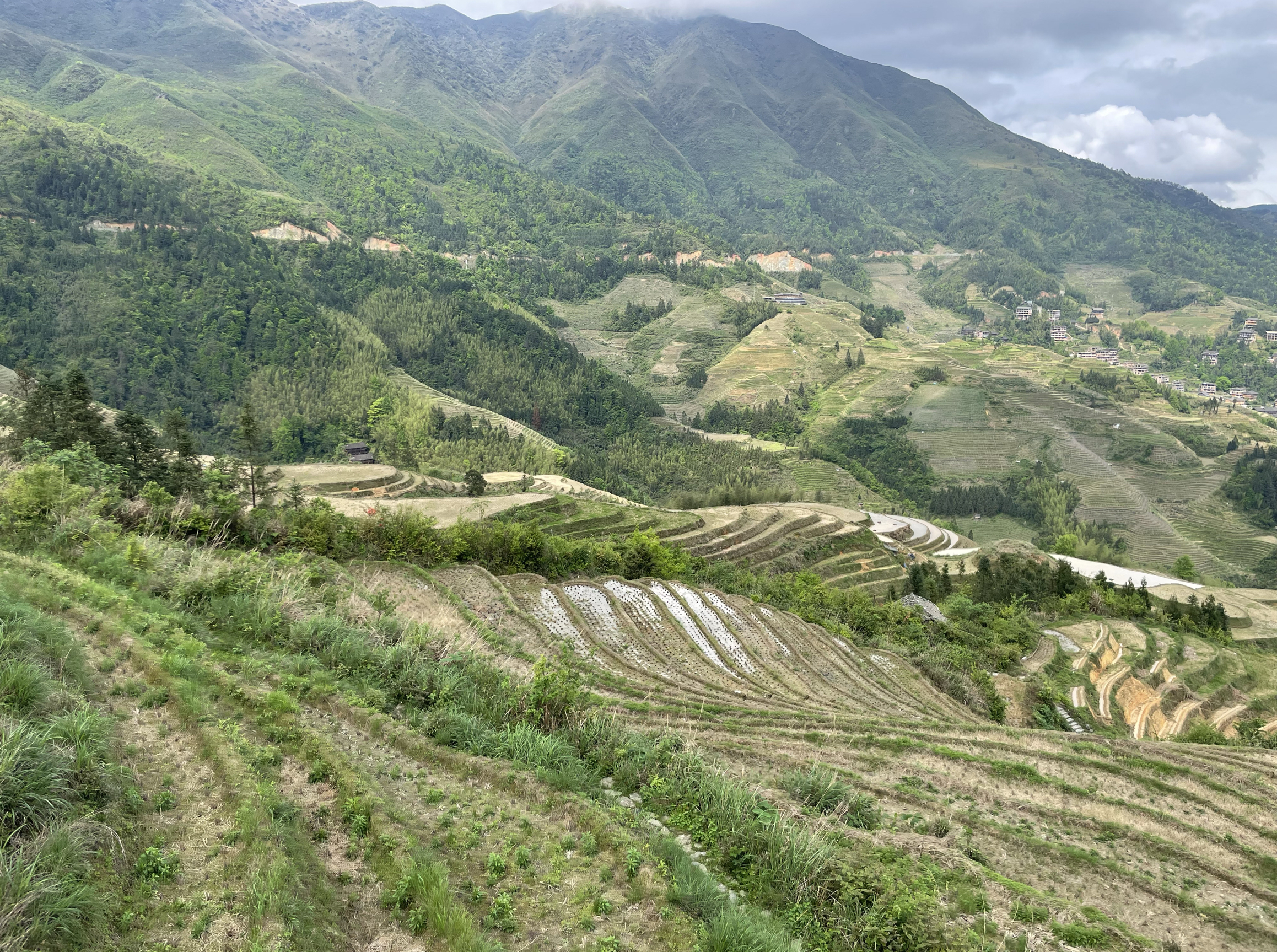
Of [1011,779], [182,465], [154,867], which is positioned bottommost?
[182,465]

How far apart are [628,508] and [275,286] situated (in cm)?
7951

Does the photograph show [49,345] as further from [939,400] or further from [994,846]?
[939,400]

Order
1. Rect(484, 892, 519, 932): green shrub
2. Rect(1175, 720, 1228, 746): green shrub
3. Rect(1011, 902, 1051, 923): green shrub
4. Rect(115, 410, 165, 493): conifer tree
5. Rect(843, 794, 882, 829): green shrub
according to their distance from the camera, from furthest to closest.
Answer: Rect(115, 410, 165, 493): conifer tree → Rect(1175, 720, 1228, 746): green shrub → Rect(843, 794, 882, 829): green shrub → Rect(1011, 902, 1051, 923): green shrub → Rect(484, 892, 519, 932): green shrub

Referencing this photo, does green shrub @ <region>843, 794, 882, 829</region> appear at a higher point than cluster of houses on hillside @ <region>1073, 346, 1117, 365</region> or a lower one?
lower

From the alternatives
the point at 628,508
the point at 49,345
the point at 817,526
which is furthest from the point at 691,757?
the point at 49,345

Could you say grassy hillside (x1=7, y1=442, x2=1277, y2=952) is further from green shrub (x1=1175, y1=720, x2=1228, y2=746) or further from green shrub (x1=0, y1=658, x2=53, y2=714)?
green shrub (x1=1175, y1=720, x2=1228, y2=746)

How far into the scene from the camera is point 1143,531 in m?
90.4

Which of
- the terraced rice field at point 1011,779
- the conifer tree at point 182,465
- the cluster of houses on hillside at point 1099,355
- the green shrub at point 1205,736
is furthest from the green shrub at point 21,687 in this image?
the cluster of houses on hillside at point 1099,355

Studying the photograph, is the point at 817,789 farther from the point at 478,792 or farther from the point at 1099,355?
the point at 1099,355

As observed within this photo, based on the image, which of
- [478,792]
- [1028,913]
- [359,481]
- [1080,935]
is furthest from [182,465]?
[1080,935]

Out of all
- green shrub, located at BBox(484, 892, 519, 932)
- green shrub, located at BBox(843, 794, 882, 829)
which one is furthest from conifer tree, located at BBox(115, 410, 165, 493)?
green shrub, located at BBox(843, 794, 882, 829)

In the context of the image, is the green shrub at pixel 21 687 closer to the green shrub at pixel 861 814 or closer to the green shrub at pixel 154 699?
the green shrub at pixel 154 699

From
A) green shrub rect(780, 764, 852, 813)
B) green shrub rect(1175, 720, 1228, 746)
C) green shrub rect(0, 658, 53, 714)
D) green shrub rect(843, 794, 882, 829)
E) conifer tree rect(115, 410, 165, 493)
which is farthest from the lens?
conifer tree rect(115, 410, 165, 493)

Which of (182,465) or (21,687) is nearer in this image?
(21,687)
